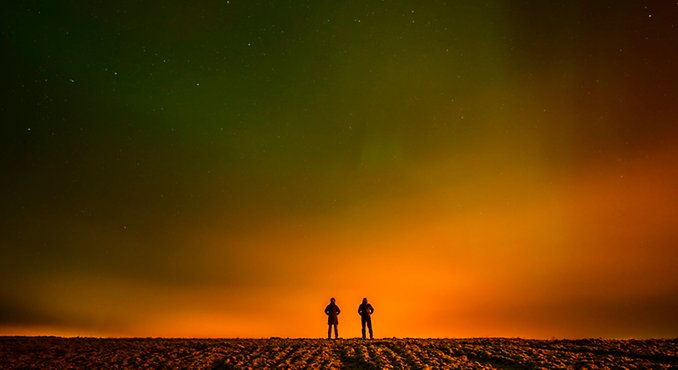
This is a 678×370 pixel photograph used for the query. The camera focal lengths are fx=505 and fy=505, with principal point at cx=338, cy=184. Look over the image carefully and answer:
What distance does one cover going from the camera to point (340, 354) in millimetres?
23859

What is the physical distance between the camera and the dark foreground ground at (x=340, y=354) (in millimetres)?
21359

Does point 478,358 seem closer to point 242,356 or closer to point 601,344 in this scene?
point 601,344

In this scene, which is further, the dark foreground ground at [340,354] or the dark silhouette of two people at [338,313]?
the dark silhouette of two people at [338,313]

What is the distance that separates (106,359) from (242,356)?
6287 millimetres

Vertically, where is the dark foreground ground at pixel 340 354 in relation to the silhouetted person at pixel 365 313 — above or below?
below

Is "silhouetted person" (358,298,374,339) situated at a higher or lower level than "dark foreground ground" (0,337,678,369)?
higher

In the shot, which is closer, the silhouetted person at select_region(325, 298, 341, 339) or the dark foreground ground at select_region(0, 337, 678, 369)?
the dark foreground ground at select_region(0, 337, 678, 369)

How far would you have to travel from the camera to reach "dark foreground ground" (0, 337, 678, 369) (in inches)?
841

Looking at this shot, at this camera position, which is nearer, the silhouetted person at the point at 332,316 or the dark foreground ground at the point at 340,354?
the dark foreground ground at the point at 340,354

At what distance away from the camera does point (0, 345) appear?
27516 mm

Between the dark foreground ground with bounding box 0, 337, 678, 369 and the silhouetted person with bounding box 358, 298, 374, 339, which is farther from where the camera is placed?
the silhouetted person with bounding box 358, 298, 374, 339

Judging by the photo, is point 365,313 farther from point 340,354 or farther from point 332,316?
point 340,354

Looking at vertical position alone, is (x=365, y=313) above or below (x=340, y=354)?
above

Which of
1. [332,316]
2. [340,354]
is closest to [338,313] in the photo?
[332,316]
